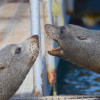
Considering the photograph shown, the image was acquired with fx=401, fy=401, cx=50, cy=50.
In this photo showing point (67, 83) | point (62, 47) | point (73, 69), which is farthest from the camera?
point (73, 69)

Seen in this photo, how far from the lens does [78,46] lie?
18.3ft

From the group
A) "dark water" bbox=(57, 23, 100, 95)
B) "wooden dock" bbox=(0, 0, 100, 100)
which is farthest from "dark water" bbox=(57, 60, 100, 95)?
"wooden dock" bbox=(0, 0, 100, 100)

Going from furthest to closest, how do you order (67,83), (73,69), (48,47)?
(73,69), (67,83), (48,47)

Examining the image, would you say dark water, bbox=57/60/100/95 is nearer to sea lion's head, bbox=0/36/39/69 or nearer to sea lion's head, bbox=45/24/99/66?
sea lion's head, bbox=45/24/99/66

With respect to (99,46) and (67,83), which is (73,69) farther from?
(99,46)

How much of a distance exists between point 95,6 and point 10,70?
971 cm

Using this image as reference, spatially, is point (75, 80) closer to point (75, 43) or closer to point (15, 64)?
point (75, 43)

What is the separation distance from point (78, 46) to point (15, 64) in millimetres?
964

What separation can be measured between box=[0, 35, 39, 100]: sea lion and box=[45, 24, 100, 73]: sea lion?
42 cm

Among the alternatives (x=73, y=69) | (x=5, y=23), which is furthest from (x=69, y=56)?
(x=5, y=23)

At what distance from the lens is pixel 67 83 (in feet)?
26.9

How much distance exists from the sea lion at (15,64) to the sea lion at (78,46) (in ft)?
1.37

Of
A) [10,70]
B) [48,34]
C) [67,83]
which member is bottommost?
[67,83]

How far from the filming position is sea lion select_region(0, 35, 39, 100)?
16.6ft
